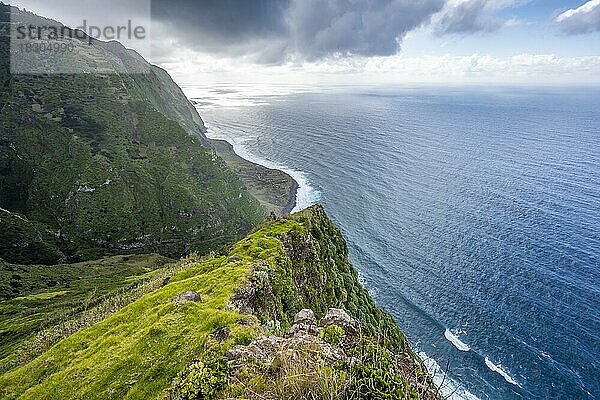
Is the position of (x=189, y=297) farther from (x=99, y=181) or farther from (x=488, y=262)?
(x=99, y=181)

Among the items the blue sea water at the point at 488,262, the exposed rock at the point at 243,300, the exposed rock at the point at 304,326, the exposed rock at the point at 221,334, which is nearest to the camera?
the exposed rock at the point at 304,326

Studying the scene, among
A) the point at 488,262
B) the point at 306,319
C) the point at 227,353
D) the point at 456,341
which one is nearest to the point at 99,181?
the point at 456,341

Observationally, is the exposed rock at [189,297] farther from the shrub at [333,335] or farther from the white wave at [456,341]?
the white wave at [456,341]

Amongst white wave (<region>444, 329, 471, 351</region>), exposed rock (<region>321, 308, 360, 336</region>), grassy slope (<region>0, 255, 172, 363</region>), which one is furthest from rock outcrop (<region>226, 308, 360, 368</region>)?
white wave (<region>444, 329, 471, 351</region>)

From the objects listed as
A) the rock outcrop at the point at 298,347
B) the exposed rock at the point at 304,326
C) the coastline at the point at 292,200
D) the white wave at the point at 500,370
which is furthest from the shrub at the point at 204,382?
the coastline at the point at 292,200

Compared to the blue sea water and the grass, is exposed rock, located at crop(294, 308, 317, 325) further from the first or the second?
the blue sea water

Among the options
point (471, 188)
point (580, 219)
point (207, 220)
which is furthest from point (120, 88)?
point (580, 219)
